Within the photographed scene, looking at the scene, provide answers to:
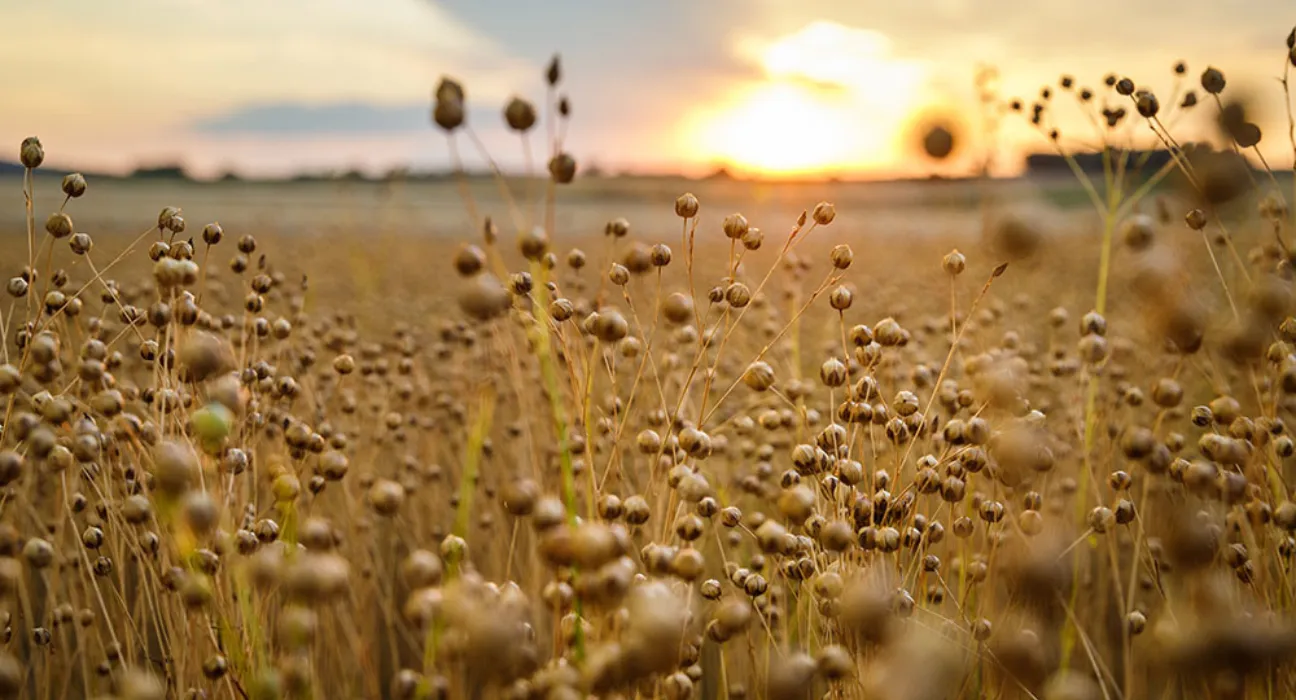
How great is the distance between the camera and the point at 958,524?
1.21 m

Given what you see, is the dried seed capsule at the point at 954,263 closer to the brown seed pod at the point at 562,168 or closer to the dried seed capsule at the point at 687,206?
the dried seed capsule at the point at 687,206

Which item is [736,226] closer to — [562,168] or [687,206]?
[687,206]

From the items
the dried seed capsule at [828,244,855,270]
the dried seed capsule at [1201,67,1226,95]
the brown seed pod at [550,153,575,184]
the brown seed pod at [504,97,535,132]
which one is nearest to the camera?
the brown seed pod at [504,97,535,132]

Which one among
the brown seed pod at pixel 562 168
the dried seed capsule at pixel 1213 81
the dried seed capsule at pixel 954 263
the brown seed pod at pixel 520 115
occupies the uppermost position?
the dried seed capsule at pixel 1213 81

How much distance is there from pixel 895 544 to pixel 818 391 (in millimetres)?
1689

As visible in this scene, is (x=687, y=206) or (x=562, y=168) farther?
(x=687, y=206)

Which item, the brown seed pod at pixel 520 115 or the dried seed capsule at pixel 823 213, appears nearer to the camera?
the brown seed pod at pixel 520 115

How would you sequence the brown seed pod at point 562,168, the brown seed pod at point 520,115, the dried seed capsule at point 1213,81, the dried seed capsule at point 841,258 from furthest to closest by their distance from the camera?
the dried seed capsule at point 1213,81 < the dried seed capsule at point 841,258 < the brown seed pod at point 562,168 < the brown seed pod at point 520,115

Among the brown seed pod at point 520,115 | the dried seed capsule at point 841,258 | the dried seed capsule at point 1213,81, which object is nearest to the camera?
the brown seed pod at point 520,115

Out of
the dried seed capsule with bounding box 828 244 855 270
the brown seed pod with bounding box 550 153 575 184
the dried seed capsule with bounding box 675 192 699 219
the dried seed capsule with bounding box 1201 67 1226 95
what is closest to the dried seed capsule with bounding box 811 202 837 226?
the dried seed capsule with bounding box 828 244 855 270

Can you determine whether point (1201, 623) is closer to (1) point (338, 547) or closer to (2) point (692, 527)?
(2) point (692, 527)

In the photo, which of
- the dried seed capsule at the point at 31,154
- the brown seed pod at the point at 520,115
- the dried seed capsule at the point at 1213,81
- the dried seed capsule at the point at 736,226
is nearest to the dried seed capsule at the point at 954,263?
the dried seed capsule at the point at 736,226

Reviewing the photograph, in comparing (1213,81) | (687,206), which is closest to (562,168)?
(687,206)

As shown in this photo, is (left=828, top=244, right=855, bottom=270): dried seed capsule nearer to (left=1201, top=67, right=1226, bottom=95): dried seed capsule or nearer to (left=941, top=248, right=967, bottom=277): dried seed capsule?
(left=941, top=248, right=967, bottom=277): dried seed capsule
